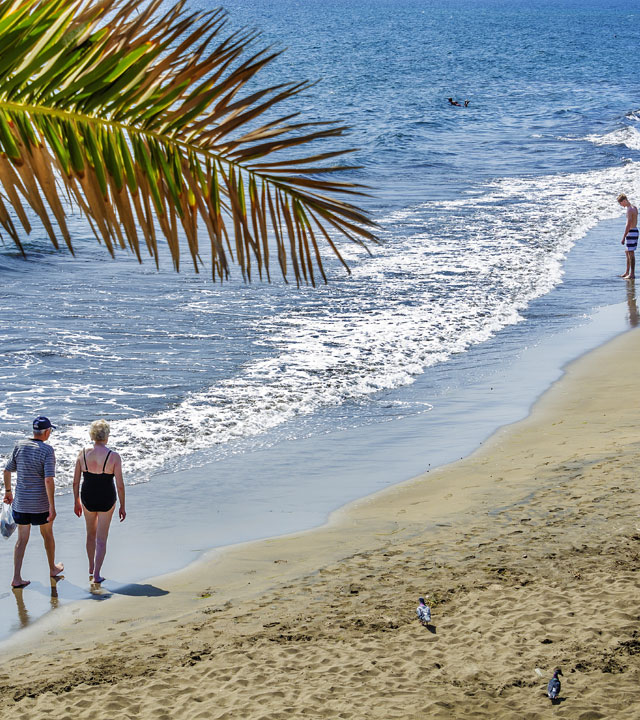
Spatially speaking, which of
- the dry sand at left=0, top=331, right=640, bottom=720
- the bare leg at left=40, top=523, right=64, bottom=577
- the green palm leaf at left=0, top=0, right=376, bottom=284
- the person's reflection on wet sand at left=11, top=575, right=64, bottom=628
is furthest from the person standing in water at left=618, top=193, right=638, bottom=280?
the green palm leaf at left=0, top=0, right=376, bottom=284

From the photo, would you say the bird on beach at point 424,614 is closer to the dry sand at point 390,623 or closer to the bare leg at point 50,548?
the dry sand at point 390,623

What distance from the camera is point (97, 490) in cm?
699

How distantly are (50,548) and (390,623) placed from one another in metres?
3.09

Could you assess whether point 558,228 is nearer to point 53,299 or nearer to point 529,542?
point 53,299

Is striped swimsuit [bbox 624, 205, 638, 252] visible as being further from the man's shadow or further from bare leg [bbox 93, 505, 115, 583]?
the man's shadow

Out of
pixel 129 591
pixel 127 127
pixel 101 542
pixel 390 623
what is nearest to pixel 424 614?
pixel 390 623

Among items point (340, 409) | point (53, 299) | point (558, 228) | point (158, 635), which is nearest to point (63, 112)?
point (158, 635)

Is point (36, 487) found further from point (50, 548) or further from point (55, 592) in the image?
point (55, 592)

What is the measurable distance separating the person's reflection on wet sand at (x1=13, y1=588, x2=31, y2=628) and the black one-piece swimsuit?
2.81 ft

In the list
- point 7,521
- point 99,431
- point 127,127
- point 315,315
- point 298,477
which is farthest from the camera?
point 315,315

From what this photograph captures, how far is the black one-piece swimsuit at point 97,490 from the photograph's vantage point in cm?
696

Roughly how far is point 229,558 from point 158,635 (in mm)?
1503

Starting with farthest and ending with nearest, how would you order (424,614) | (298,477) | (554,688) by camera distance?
(298,477), (424,614), (554,688)

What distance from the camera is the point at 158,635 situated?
557cm
